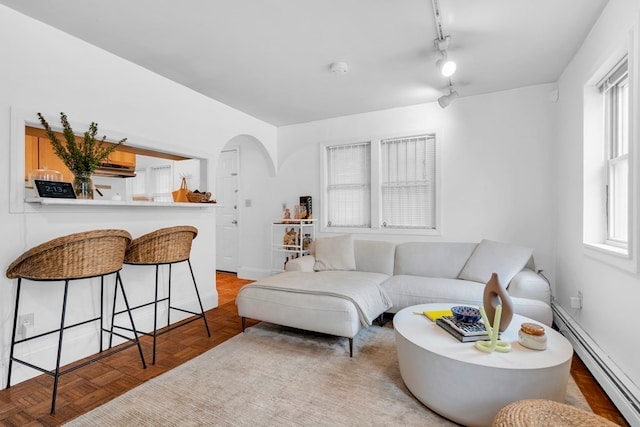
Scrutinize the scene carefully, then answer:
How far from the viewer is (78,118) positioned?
7.69ft

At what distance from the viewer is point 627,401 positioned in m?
1.63

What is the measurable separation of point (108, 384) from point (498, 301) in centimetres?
246

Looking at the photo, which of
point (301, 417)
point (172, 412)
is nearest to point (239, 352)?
point (172, 412)

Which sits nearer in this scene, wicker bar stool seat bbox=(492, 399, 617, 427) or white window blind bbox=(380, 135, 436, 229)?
wicker bar stool seat bbox=(492, 399, 617, 427)

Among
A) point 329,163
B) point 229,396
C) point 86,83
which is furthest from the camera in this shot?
point 329,163

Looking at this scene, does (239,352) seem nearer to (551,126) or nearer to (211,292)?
(211,292)

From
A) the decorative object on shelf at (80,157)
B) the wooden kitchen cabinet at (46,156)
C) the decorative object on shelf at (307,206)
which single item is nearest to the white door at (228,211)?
the decorative object on shelf at (307,206)

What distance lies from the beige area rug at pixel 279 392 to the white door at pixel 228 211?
3.01m

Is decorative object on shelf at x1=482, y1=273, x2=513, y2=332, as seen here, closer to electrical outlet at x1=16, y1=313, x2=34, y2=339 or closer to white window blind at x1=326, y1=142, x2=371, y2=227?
white window blind at x1=326, y1=142, x2=371, y2=227

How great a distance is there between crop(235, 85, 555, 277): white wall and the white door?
240cm

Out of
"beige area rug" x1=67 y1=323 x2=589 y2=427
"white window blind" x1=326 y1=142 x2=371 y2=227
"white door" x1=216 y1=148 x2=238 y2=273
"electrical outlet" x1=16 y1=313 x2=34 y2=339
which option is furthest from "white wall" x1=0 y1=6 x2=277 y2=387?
"white door" x1=216 y1=148 x2=238 y2=273

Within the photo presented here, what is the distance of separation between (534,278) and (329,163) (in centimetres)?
281

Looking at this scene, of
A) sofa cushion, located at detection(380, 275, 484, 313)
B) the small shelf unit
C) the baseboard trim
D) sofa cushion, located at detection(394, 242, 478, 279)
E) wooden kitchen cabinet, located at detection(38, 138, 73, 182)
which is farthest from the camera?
the baseboard trim

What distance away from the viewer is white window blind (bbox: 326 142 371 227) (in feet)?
14.0
